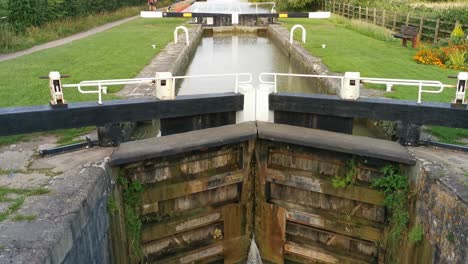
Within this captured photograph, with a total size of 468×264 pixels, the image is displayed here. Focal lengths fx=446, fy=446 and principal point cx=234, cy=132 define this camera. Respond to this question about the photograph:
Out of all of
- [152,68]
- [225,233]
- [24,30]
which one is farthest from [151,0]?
[225,233]

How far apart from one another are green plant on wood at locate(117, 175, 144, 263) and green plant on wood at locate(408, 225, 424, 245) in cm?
325

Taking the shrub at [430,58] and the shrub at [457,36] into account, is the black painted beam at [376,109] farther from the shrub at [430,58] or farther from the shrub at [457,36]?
the shrub at [457,36]

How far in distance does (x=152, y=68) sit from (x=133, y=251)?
6.12 metres

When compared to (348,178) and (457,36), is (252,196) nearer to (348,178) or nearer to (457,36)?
(348,178)

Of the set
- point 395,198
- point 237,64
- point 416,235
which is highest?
point 237,64

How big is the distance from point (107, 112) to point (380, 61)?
8437 millimetres

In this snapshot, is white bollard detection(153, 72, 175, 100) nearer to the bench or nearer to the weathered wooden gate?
the weathered wooden gate

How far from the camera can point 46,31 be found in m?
17.6

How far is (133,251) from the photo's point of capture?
561 cm

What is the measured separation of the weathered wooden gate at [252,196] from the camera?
557cm

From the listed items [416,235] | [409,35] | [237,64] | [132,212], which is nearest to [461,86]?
[416,235]

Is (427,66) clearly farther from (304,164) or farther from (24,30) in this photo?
(24,30)

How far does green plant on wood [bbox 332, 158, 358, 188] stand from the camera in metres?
5.75

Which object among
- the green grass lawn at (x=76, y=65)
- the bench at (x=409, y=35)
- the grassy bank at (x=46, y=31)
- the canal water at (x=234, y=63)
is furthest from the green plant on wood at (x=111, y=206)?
the bench at (x=409, y=35)
